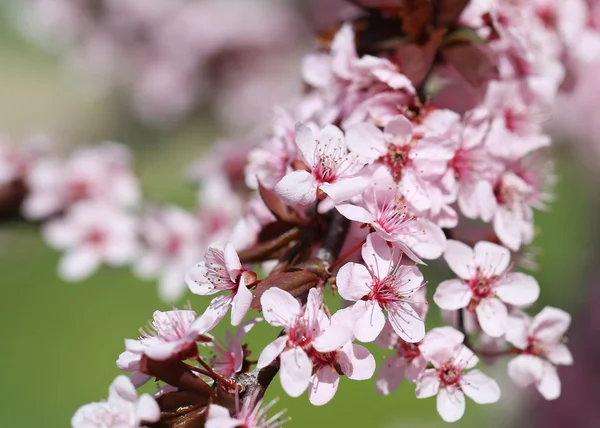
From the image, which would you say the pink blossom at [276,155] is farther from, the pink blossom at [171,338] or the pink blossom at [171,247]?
the pink blossom at [171,247]

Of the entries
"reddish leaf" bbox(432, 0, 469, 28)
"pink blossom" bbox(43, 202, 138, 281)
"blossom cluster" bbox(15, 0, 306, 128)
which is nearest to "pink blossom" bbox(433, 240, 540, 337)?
"reddish leaf" bbox(432, 0, 469, 28)

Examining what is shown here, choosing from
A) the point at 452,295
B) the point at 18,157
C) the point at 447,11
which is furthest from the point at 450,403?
the point at 18,157

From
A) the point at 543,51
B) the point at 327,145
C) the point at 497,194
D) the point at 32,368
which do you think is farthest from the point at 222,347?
the point at 32,368

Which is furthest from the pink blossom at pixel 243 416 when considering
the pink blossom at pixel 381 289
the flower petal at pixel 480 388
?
the flower petal at pixel 480 388

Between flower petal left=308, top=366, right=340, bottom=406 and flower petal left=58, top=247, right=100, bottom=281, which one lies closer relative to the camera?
flower petal left=308, top=366, right=340, bottom=406

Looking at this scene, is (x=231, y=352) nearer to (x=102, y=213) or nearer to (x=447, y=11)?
(x=447, y=11)

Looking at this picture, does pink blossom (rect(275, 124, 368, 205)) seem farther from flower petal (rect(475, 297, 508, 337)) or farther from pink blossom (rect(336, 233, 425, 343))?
flower petal (rect(475, 297, 508, 337))

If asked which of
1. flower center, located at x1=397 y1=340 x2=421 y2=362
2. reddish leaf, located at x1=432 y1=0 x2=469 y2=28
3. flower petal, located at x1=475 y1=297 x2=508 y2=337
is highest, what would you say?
reddish leaf, located at x1=432 y1=0 x2=469 y2=28
